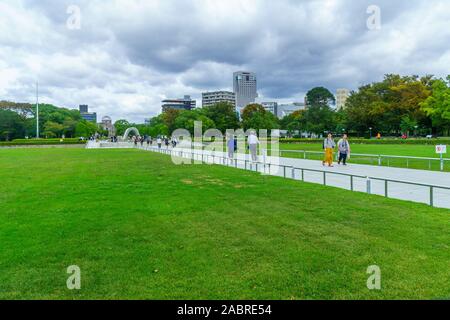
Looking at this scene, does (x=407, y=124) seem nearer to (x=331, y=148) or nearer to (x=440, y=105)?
(x=440, y=105)

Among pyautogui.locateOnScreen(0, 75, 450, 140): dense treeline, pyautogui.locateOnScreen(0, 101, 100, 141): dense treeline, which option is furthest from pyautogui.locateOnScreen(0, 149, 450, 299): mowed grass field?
pyautogui.locateOnScreen(0, 101, 100, 141): dense treeline

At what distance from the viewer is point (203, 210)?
28.1 ft

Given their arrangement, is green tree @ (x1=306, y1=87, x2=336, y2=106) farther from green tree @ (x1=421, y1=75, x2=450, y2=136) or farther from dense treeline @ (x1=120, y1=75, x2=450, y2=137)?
green tree @ (x1=421, y1=75, x2=450, y2=136)

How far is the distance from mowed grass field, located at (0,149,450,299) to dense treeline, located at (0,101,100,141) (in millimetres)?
84077

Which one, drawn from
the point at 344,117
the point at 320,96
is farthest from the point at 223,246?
the point at 320,96

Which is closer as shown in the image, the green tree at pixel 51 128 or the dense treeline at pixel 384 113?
the dense treeline at pixel 384 113

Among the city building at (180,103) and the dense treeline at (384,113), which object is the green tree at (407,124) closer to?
the dense treeline at (384,113)

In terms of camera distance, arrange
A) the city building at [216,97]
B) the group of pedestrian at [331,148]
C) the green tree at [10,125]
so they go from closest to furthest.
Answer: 1. the group of pedestrian at [331,148]
2. the green tree at [10,125]
3. the city building at [216,97]

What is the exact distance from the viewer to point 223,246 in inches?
233

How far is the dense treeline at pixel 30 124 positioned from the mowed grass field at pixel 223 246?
84.1 meters

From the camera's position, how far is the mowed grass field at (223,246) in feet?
14.4

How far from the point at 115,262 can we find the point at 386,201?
22.9ft

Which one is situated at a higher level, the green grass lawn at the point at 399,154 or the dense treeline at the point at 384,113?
the dense treeline at the point at 384,113

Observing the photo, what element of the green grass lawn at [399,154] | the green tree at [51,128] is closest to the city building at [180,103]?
the green tree at [51,128]
